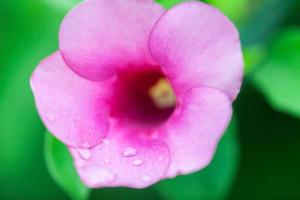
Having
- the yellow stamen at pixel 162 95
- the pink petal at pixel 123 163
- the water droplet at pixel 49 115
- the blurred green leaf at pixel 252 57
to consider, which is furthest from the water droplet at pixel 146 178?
the blurred green leaf at pixel 252 57

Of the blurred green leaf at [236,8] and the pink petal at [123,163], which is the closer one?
the pink petal at [123,163]

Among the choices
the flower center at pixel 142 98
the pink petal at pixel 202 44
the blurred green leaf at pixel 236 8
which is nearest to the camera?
the pink petal at pixel 202 44

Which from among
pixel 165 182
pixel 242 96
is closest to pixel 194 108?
pixel 165 182

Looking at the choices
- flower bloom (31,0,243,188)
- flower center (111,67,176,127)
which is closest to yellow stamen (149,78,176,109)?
flower center (111,67,176,127)

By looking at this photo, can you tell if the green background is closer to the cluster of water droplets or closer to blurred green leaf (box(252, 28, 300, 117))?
blurred green leaf (box(252, 28, 300, 117))

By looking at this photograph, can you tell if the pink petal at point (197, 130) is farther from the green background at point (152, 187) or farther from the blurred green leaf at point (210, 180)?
the green background at point (152, 187)

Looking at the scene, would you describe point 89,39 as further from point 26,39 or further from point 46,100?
point 26,39

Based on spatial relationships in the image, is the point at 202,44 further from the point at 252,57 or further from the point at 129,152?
the point at 252,57
